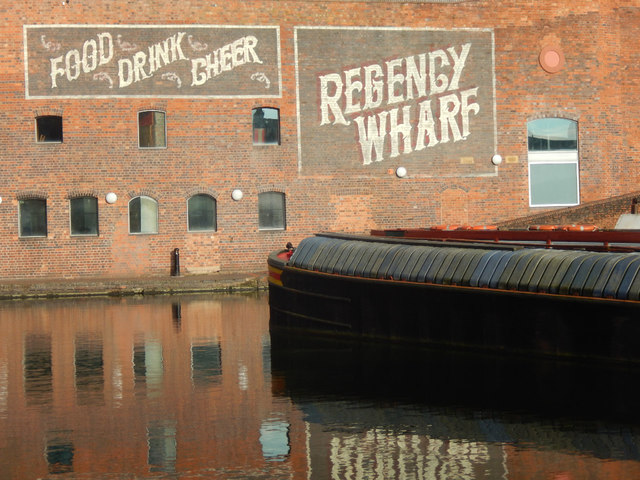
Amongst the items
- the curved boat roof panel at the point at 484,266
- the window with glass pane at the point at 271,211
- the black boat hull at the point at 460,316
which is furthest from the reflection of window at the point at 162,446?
the window with glass pane at the point at 271,211

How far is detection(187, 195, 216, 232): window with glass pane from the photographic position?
29.0m

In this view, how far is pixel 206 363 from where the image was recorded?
14.0 m

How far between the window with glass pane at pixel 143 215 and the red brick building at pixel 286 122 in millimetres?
41

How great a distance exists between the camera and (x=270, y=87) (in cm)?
2909

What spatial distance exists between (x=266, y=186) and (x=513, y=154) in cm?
679

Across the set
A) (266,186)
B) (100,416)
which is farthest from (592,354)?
(266,186)

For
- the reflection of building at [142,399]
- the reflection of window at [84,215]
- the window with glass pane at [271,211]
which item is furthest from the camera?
the window with glass pane at [271,211]

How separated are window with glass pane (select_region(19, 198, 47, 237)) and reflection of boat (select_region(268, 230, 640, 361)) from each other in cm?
1203

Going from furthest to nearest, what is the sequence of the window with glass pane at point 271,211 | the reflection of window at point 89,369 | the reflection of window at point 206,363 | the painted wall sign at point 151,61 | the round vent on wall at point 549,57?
the round vent on wall at point 549,57, the window with glass pane at point 271,211, the painted wall sign at point 151,61, the reflection of window at point 206,363, the reflection of window at point 89,369

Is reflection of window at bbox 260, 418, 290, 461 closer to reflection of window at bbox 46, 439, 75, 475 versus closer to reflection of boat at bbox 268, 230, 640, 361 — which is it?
reflection of window at bbox 46, 439, 75, 475

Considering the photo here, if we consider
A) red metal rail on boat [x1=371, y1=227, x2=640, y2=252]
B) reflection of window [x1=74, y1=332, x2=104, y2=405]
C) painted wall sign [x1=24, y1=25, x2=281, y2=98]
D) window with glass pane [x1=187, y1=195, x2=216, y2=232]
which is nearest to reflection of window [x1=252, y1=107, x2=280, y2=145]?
painted wall sign [x1=24, y1=25, x2=281, y2=98]

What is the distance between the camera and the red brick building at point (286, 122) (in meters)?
28.2

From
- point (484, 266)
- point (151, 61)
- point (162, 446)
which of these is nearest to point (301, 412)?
point (162, 446)

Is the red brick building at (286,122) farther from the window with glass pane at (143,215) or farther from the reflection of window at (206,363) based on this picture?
the reflection of window at (206,363)
